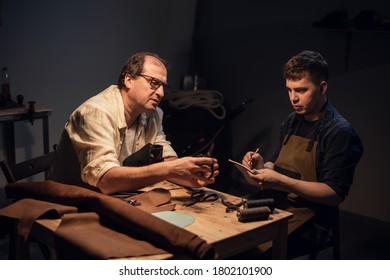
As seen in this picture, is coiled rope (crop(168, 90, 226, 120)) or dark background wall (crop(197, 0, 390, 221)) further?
coiled rope (crop(168, 90, 226, 120))

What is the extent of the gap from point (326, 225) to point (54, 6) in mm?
3216

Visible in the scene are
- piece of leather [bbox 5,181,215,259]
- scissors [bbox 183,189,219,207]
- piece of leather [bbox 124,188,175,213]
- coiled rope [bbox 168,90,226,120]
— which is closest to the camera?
piece of leather [bbox 5,181,215,259]

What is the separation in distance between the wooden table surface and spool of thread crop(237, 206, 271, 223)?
0.05ft

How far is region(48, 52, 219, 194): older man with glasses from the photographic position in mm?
2285

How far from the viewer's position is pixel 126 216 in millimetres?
1906

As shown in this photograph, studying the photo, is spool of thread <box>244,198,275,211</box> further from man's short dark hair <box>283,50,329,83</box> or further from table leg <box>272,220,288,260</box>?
man's short dark hair <box>283,50,329,83</box>

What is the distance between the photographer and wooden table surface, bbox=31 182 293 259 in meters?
1.88

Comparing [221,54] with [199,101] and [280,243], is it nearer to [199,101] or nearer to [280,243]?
[199,101]

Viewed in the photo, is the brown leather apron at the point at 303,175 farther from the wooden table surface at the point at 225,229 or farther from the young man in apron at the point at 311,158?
the wooden table surface at the point at 225,229

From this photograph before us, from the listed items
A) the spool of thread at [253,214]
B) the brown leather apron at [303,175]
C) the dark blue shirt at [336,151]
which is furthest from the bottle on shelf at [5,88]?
the spool of thread at [253,214]

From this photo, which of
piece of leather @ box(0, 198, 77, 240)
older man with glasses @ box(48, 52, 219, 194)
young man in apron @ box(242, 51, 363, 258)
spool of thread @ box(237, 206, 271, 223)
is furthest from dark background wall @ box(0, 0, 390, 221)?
piece of leather @ box(0, 198, 77, 240)

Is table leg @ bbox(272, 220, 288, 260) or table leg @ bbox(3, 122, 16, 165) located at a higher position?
table leg @ bbox(272, 220, 288, 260)

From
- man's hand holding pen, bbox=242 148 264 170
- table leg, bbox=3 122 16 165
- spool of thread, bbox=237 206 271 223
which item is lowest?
table leg, bbox=3 122 16 165

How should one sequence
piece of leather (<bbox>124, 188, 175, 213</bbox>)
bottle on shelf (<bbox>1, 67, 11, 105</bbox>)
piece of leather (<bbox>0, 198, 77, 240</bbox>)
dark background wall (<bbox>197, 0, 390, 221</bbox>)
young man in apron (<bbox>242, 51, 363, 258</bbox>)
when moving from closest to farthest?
piece of leather (<bbox>0, 198, 77, 240</bbox>) < piece of leather (<bbox>124, 188, 175, 213</bbox>) < young man in apron (<bbox>242, 51, 363, 258</bbox>) < bottle on shelf (<bbox>1, 67, 11, 105</bbox>) < dark background wall (<bbox>197, 0, 390, 221</bbox>)
